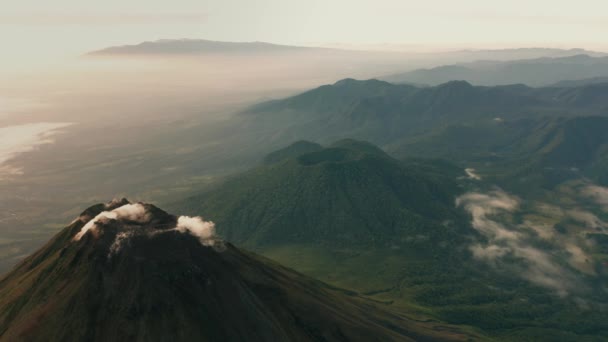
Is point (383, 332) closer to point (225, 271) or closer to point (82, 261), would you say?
point (225, 271)

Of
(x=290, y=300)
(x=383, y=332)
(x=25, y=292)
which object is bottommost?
(x=383, y=332)

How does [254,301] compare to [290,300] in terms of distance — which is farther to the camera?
[290,300]

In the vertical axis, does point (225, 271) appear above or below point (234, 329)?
above

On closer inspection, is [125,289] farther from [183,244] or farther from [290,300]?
[290,300]

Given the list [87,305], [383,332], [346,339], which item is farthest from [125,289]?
[383,332]

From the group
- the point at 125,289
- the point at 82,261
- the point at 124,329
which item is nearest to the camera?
the point at 124,329

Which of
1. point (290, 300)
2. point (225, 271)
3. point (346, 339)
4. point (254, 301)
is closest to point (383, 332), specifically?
point (346, 339)

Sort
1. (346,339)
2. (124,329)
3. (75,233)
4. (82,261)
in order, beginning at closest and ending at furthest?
(124,329) < (82,261) < (346,339) < (75,233)
